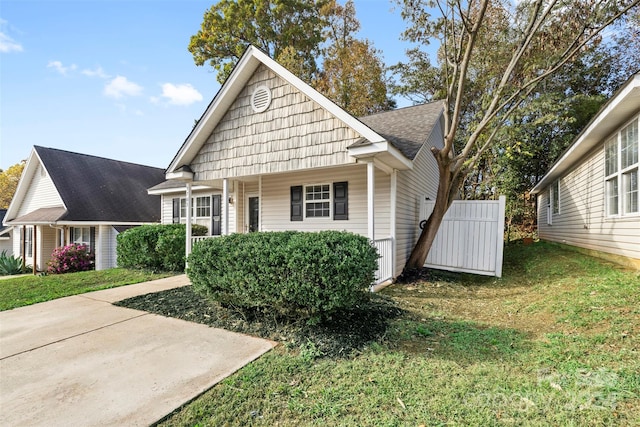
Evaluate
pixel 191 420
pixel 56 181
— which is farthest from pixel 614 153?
pixel 56 181

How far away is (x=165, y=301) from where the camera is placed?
5.82 meters

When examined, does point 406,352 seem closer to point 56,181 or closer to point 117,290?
point 117,290

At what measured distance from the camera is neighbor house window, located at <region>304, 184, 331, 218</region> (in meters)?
8.78

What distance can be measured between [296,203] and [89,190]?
1304cm

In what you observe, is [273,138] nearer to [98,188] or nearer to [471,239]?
[471,239]

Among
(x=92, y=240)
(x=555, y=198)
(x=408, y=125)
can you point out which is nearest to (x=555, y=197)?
(x=555, y=198)

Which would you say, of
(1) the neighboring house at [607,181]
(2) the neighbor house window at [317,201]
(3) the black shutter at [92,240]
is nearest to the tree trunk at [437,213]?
(2) the neighbor house window at [317,201]

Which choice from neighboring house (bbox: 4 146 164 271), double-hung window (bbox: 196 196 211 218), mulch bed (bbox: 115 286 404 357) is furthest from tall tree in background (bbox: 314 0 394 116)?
mulch bed (bbox: 115 286 404 357)

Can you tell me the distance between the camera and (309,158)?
23.1 feet

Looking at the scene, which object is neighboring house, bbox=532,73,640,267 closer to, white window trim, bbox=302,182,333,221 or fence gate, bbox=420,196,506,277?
fence gate, bbox=420,196,506,277

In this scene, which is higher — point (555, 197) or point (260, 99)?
point (260, 99)

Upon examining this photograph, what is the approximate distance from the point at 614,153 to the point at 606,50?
14.0 meters

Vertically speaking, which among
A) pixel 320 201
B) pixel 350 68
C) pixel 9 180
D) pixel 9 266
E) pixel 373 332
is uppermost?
pixel 350 68

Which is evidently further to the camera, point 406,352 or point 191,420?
point 406,352
